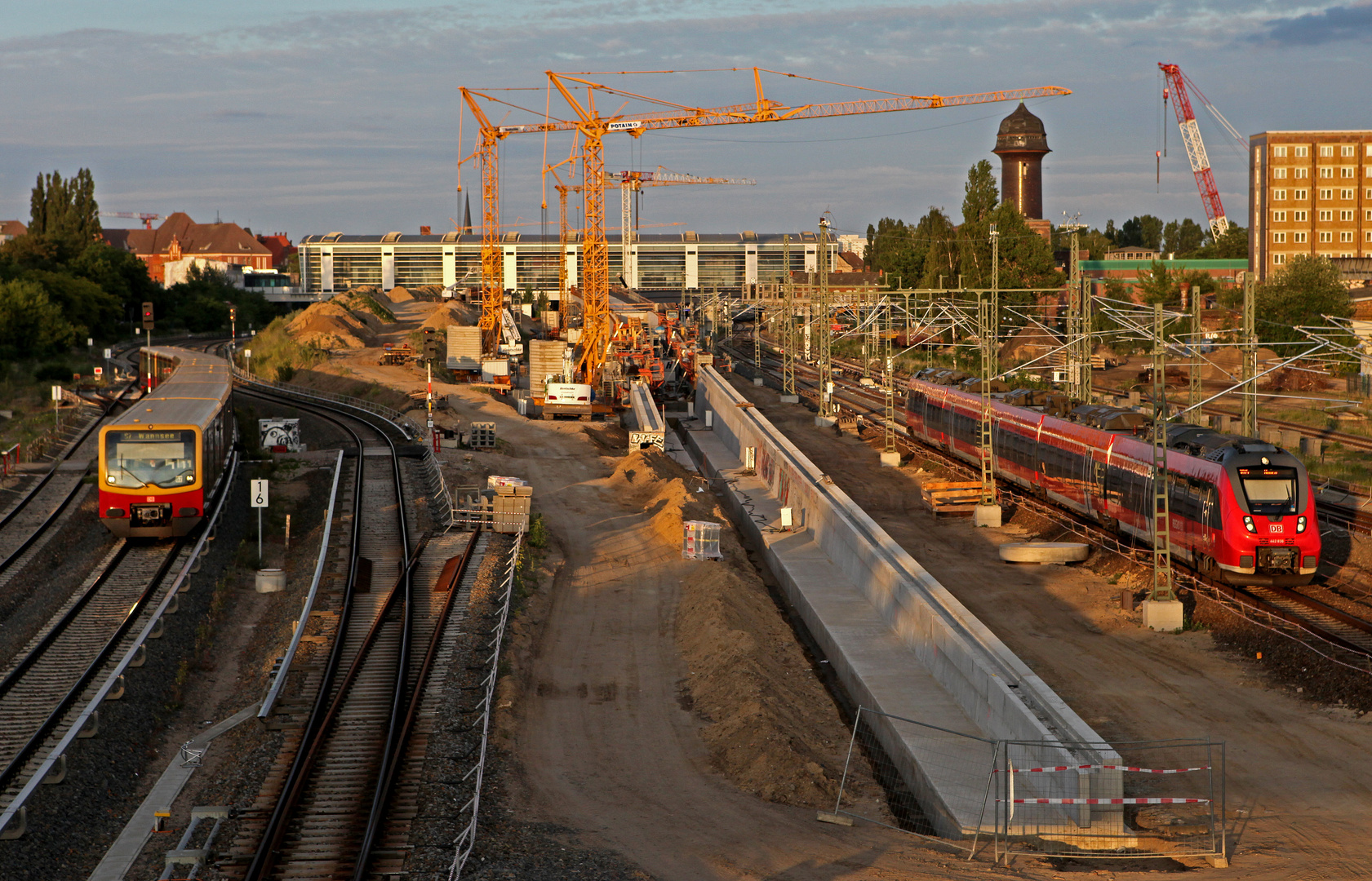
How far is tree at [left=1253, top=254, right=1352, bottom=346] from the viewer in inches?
3209

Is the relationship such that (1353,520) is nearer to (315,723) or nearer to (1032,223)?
(315,723)

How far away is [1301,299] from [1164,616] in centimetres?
6519

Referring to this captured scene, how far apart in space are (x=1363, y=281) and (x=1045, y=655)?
109747 mm

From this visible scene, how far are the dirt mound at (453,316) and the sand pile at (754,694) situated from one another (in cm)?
8958


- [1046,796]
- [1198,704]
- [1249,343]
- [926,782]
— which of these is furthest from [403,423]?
[1046,796]

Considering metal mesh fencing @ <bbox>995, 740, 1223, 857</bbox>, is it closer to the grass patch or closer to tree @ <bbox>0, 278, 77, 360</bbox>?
the grass patch

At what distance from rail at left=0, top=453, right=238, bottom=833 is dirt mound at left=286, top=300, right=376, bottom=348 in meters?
68.8

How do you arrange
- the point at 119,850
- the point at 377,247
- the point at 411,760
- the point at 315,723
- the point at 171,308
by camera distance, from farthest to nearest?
1. the point at 377,247
2. the point at 171,308
3. the point at 315,723
4. the point at 411,760
5. the point at 119,850

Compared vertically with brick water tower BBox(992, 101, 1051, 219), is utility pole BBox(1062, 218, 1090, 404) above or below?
below

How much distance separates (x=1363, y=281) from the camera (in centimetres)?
11681

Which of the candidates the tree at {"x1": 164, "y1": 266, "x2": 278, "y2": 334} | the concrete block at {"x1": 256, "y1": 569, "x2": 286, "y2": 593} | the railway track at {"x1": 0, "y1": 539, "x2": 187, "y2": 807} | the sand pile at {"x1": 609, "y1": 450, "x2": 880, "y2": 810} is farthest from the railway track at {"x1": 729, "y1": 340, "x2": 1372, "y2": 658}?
the tree at {"x1": 164, "y1": 266, "x2": 278, "y2": 334}

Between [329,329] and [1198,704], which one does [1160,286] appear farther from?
[1198,704]

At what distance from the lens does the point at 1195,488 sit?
1128 inches

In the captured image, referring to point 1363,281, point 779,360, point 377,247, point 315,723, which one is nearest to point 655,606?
point 315,723
